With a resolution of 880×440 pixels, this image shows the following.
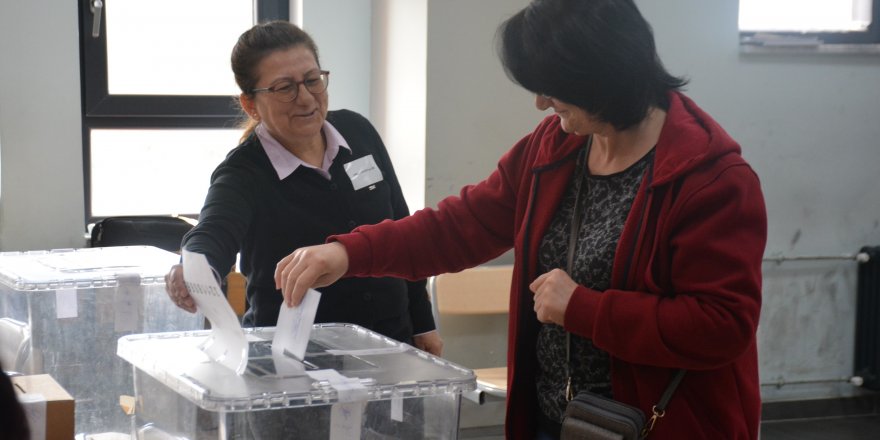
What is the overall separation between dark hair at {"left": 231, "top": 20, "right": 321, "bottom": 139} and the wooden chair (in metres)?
Result: 1.45

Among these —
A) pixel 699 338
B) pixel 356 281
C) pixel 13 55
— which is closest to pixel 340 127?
pixel 356 281

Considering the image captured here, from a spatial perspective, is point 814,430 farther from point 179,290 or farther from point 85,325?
point 179,290

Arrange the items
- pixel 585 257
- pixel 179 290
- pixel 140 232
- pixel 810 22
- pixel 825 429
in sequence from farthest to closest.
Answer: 1. pixel 810 22
2. pixel 825 429
3. pixel 140 232
4. pixel 179 290
5. pixel 585 257

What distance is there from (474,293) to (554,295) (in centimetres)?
225

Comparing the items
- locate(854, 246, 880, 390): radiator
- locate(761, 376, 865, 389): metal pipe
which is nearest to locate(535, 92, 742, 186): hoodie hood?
locate(761, 376, 865, 389): metal pipe

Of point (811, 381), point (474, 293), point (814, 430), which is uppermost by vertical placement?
point (474, 293)

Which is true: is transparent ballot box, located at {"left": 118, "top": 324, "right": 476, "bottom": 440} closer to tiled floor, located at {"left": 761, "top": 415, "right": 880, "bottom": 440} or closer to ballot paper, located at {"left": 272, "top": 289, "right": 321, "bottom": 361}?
ballot paper, located at {"left": 272, "top": 289, "right": 321, "bottom": 361}

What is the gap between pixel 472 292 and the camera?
3.74 metres

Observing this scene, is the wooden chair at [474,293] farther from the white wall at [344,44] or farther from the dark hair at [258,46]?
the dark hair at [258,46]

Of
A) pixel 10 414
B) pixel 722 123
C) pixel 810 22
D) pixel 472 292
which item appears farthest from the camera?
pixel 810 22

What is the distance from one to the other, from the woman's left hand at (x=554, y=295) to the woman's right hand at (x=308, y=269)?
1.26 feet

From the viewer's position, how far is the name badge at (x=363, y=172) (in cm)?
234

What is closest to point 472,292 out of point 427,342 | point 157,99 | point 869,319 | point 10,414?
point 427,342

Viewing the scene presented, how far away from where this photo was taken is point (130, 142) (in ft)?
13.8
